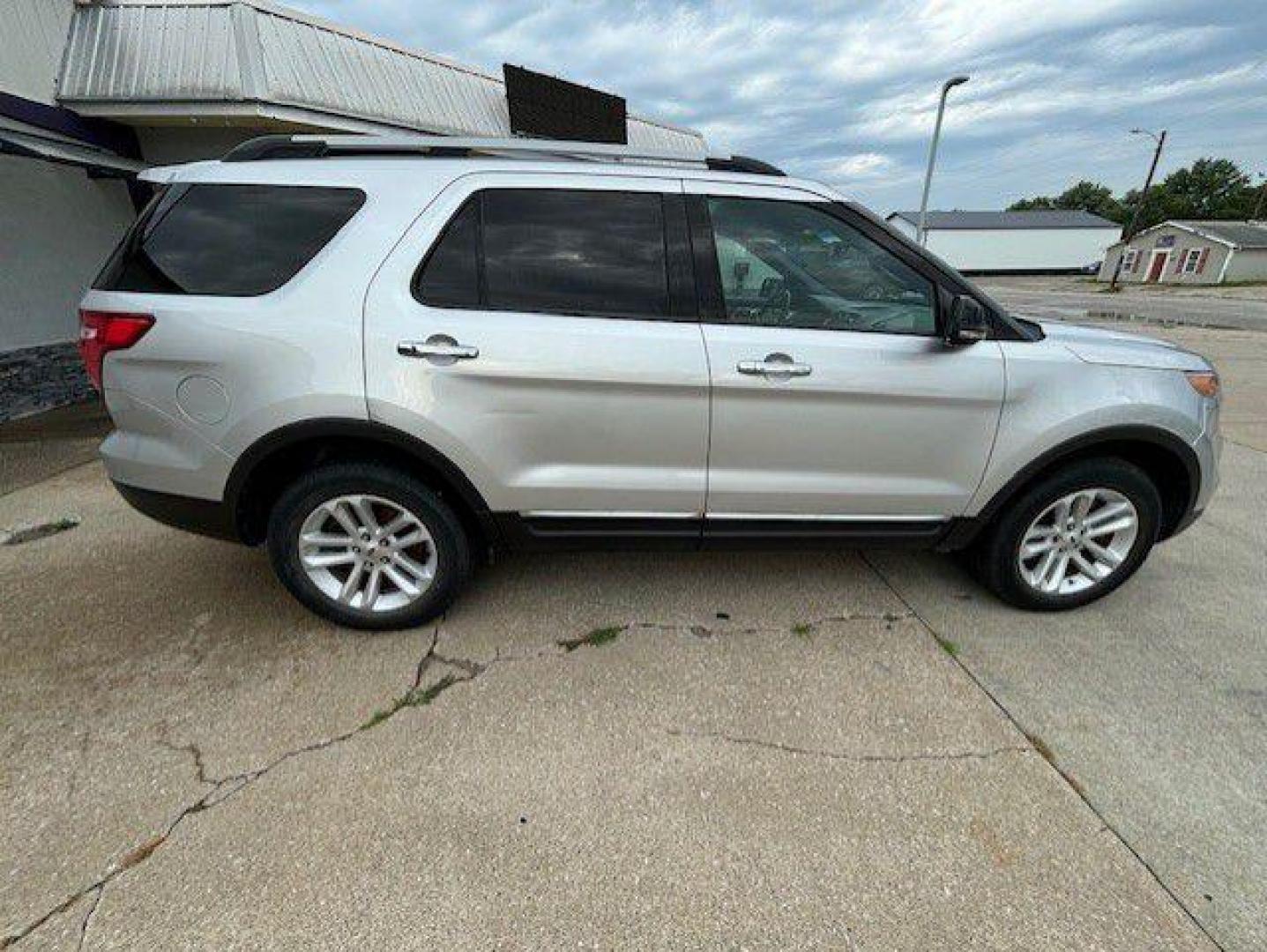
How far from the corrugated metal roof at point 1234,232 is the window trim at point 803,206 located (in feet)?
184

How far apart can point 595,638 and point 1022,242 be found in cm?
7123

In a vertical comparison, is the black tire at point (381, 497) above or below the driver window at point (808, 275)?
below

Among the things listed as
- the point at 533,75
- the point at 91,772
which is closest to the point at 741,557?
the point at 91,772

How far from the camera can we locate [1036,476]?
2717 millimetres

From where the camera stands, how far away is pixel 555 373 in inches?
92.3

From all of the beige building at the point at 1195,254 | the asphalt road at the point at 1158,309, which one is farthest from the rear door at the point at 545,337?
the beige building at the point at 1195,254

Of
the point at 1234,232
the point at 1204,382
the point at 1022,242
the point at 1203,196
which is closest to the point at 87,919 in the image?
the point at 1204,382

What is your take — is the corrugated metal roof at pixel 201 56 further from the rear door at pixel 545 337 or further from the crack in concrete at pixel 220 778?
the crack in concrete at pixel 220 778

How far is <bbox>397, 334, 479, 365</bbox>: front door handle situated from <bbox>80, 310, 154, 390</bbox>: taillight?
0.94 metres

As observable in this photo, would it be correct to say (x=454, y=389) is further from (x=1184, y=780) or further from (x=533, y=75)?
(x=533, y=75)

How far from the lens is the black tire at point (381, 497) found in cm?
250

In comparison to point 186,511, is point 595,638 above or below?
below

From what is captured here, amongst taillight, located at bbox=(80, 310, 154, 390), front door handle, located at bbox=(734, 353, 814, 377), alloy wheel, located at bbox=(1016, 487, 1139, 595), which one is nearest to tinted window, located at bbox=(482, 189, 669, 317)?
front door handle, located at bbox=(734, 353, 814, 377)

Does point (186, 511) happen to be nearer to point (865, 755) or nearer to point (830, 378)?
point (830, 378)
